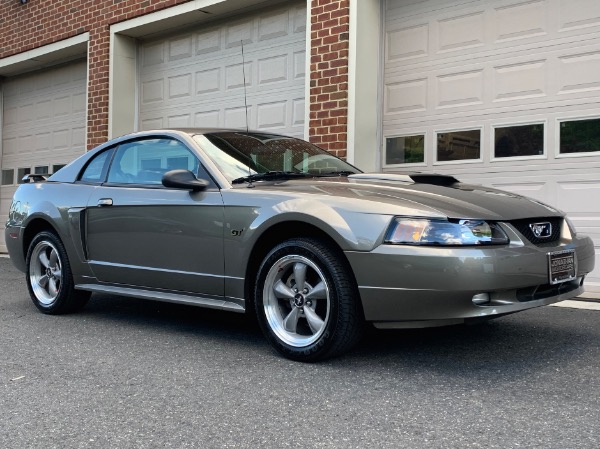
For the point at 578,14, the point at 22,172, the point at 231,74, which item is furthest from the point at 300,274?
the point at 22,172

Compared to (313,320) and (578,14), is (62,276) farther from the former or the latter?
(578,14)

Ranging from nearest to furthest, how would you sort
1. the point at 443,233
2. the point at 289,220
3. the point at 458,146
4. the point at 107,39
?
1. the point at 443,233
2. the point at 289,220
3. the point at 458,146
4. the point at 107,39

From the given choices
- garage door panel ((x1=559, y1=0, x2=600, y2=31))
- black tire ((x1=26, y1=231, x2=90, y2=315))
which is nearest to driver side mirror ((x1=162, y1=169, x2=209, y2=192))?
black tire ((x1=26, y1=231, x2=90, y2=315))

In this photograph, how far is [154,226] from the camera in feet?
15.1

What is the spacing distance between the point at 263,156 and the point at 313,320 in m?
1.37

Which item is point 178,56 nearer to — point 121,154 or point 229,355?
point 121,154

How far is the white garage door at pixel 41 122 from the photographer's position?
1223 centimetres

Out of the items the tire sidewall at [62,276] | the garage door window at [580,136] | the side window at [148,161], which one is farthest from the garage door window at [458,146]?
the tire sidewall at [62,276]

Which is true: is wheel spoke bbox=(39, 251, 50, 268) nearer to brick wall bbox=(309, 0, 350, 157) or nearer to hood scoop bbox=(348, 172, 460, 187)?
hood scoop bbox=(348, 172, 460, 187)

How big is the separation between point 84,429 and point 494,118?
554 cm

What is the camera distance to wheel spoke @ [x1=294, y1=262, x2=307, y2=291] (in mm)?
3865

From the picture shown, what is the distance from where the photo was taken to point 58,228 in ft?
17.7

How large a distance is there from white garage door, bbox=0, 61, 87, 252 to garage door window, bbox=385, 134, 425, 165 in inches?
246

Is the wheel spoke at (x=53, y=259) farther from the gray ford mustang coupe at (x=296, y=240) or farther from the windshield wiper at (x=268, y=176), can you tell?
the windshield wiper at (x=268, y=176)
